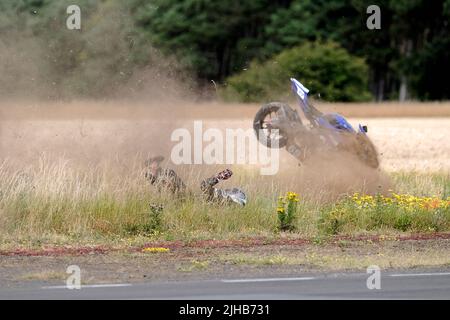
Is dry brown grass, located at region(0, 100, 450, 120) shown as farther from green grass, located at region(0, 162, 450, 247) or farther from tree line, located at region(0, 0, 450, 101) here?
tree line, located at region(0, 0, 450, 101)

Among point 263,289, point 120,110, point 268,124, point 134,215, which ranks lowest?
point 263,289

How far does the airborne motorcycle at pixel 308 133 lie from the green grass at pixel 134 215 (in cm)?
299

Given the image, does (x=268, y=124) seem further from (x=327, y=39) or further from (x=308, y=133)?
(x=327, y=39)

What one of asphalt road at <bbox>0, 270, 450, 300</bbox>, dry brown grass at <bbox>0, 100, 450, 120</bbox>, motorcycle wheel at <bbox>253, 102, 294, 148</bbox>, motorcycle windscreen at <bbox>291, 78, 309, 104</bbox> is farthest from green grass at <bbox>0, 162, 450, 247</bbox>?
dry brown grass at <bbox>0, 100, 450, 120</bbox>

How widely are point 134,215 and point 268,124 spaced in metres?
5.69

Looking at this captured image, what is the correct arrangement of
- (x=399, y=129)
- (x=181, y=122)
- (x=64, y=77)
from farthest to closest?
1. (x=399, y=129)
2. (x=64, y=77)
3. (x=181, y=122)

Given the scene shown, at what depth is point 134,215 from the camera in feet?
53.2

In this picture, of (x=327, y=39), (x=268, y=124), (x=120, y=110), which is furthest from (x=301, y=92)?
(x=327, y=39)

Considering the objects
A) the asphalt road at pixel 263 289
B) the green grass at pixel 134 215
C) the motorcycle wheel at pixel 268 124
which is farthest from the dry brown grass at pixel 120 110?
the asphalt road at pixel 263 289

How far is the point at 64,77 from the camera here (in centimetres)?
2333
